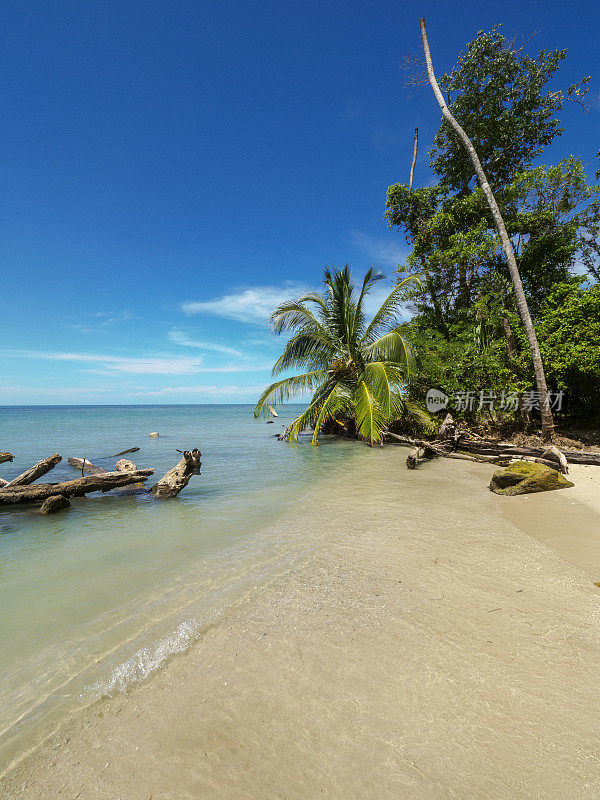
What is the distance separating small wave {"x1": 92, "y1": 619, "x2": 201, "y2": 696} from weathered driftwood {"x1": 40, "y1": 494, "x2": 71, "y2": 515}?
395 centimetres

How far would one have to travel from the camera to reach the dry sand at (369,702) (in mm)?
1142

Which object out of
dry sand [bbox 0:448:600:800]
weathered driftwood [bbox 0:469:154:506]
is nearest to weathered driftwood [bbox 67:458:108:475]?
weathered driftwood [bbox 0:469:154:506]

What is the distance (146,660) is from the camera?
1.79m

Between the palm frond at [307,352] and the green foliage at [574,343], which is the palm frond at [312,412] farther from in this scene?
the green foliage at [574,343]

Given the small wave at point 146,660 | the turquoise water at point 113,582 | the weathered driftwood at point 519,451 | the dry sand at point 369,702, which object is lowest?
the turquoise water at point 113,582

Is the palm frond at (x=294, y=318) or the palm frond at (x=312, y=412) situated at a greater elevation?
the palm frond at (x=294, y=318)

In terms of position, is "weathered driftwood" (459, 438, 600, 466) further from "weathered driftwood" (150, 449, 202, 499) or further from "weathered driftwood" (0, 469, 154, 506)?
"weathered driftwood" (0, 469, 154, 506)

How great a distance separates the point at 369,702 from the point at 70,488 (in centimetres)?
560

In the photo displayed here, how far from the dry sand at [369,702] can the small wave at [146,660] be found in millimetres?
91

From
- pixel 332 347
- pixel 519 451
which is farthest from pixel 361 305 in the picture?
pixel 519 451

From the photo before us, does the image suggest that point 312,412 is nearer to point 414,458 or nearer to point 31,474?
point 414,458

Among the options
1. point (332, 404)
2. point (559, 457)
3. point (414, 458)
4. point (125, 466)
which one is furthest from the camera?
point (332, 404)

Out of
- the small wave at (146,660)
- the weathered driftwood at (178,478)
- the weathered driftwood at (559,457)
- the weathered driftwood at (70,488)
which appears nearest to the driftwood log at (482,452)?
the weathered driftwood at (559,457)

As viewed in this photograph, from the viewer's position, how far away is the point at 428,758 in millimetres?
1199
